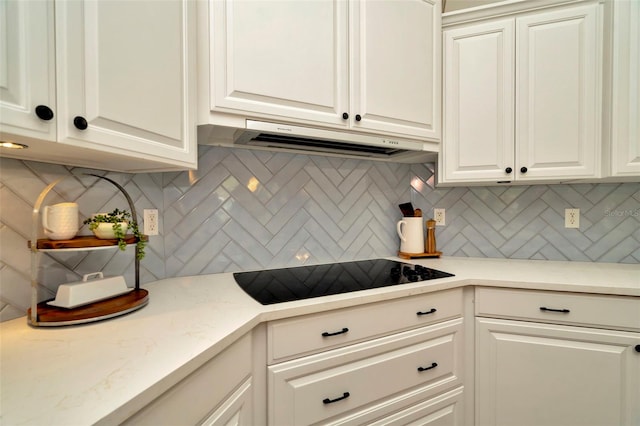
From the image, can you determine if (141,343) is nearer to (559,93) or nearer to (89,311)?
(89,311)

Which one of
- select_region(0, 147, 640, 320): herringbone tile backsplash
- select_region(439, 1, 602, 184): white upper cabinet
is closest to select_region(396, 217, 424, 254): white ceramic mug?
select_region(0, 147, 640, 320): herringbone tile backsplash

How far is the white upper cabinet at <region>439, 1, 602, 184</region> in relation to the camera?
1.46m

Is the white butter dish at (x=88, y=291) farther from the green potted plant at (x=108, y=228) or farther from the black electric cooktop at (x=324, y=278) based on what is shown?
the black electric cooktop at (x=324, y=278)

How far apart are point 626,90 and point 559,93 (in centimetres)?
27

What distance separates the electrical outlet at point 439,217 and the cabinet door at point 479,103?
1.24 feet

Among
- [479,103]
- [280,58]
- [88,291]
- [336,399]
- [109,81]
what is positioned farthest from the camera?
[479,103]

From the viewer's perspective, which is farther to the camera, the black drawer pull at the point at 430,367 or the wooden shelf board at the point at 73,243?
the black drawer pull at the point at 430,367

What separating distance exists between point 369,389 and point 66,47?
1418 millimetres

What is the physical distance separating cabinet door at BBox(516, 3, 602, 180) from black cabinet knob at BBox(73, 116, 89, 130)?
185 centimetres

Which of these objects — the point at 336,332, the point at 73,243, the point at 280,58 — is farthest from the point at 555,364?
the point at 73,243

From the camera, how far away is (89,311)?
0.84m

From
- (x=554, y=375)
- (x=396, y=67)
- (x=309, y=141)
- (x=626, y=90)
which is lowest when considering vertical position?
(x=554, y=375)

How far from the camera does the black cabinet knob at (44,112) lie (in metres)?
0.63

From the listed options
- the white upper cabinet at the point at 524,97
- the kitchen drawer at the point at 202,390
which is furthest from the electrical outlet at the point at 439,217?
the kitchen drawer at the point at 202,390
